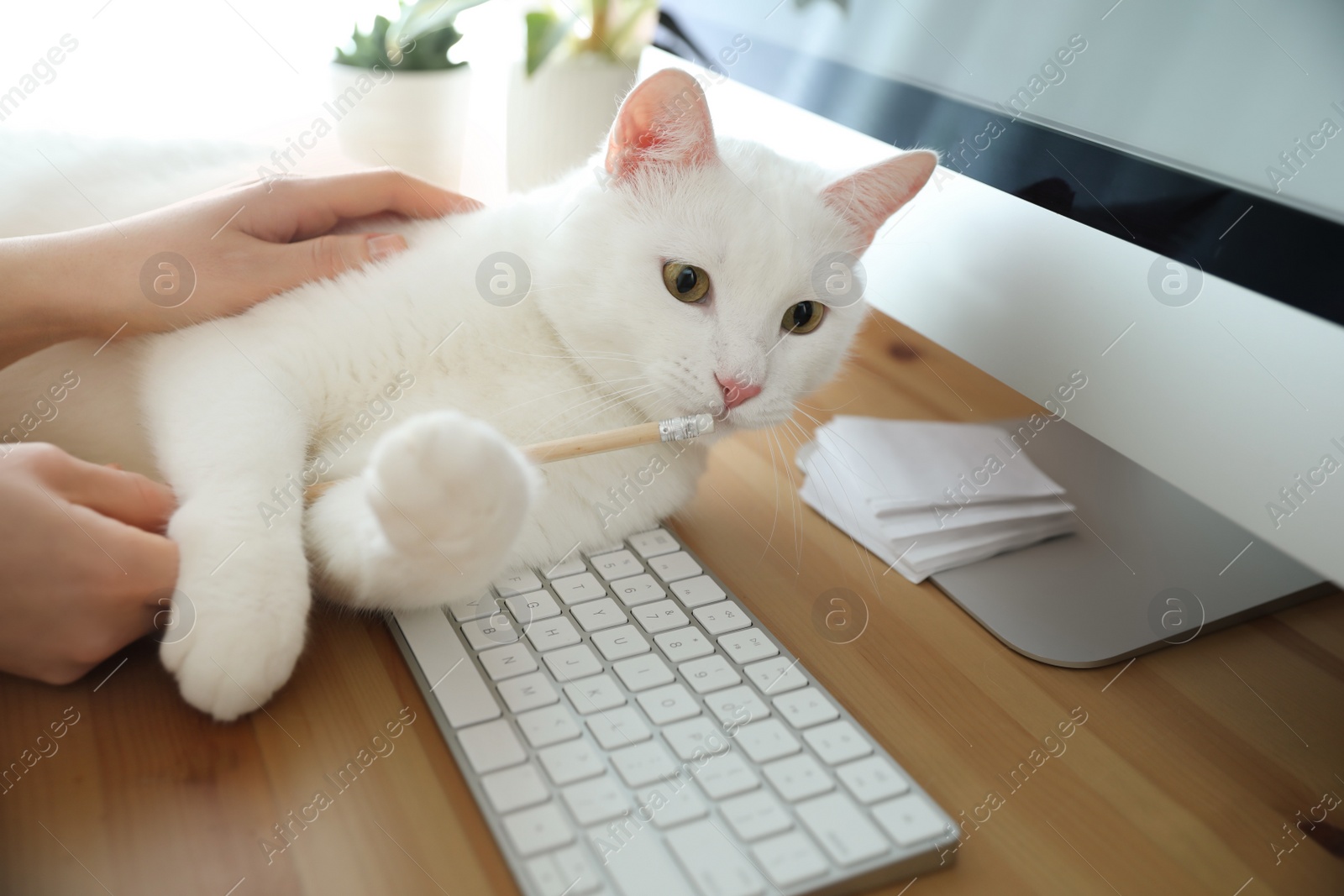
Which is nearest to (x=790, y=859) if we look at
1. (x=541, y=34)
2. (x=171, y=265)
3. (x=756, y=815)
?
(x=756, y=815)

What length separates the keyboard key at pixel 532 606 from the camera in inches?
28.8

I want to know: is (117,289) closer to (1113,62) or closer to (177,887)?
(177,887)

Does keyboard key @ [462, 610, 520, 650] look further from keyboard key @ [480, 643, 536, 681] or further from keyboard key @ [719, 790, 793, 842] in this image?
keyboard key @ [719, 790, 793, 842]

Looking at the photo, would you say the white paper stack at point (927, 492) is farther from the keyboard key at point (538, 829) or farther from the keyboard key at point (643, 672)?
the keyboard key at point (538, 829)

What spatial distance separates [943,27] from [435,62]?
38.5 inches

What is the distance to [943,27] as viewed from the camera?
2.96 feet

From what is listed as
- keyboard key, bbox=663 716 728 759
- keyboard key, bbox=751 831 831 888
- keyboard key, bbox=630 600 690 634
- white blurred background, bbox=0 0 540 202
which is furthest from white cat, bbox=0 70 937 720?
white blurred background, bbox=0 0 540 202

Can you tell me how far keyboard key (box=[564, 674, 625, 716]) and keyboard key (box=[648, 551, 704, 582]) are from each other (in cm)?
17

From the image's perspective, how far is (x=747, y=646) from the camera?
2.44ft

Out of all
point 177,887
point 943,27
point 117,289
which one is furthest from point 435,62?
point 177,887

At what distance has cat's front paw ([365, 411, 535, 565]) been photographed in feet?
1.80

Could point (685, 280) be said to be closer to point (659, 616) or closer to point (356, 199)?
point (659, 616)

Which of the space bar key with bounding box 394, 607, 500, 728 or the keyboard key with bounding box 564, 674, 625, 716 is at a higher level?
the keyboard key with bounding box 564, 674, 625, 716

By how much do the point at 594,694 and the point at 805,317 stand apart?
19.9 inches
